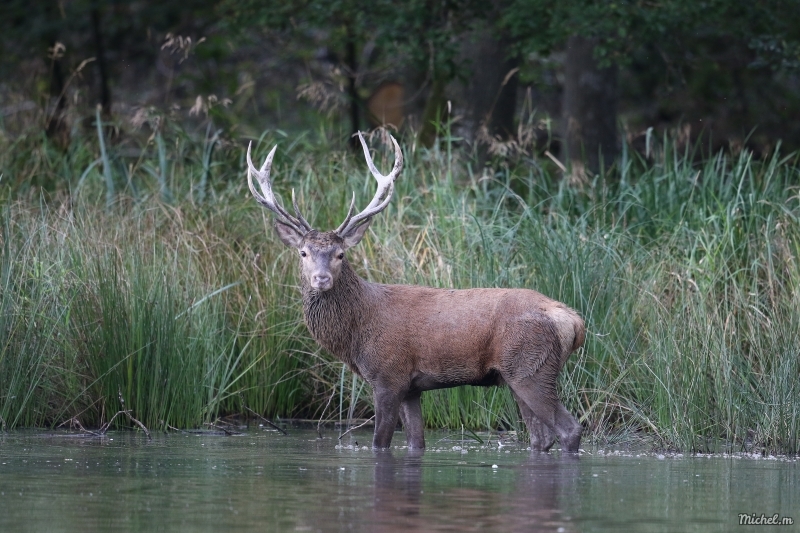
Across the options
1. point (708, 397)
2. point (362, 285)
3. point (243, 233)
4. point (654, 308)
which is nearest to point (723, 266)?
point (654, 308)

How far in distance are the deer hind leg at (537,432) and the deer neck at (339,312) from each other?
1.21 m

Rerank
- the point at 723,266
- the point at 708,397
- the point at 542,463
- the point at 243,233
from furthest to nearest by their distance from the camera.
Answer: the point at 243,233 < the point at 723,266 < the point at 708,397 < the point at 542,463

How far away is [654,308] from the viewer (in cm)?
980

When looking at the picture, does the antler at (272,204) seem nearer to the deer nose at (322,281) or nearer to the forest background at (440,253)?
the deer nose at (322,281)

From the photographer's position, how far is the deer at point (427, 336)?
8859 millimetres

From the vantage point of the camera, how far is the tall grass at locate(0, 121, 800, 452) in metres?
9.14

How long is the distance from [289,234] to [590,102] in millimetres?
6836

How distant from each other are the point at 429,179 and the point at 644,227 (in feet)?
6.93

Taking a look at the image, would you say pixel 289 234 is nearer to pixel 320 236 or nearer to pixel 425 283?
pixel 320 236

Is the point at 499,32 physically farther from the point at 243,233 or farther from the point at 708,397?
the point at 708,397

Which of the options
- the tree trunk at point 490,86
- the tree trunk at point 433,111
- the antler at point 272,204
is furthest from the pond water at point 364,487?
the tree trunk at point 490,86

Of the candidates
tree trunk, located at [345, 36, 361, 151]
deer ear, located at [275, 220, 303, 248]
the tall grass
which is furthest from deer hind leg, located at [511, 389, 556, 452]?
tree trunk, located at [345, 36, 361, 151]

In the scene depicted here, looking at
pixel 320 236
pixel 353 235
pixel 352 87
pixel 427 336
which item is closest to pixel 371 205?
pixel 353 235

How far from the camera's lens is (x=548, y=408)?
888 cm
